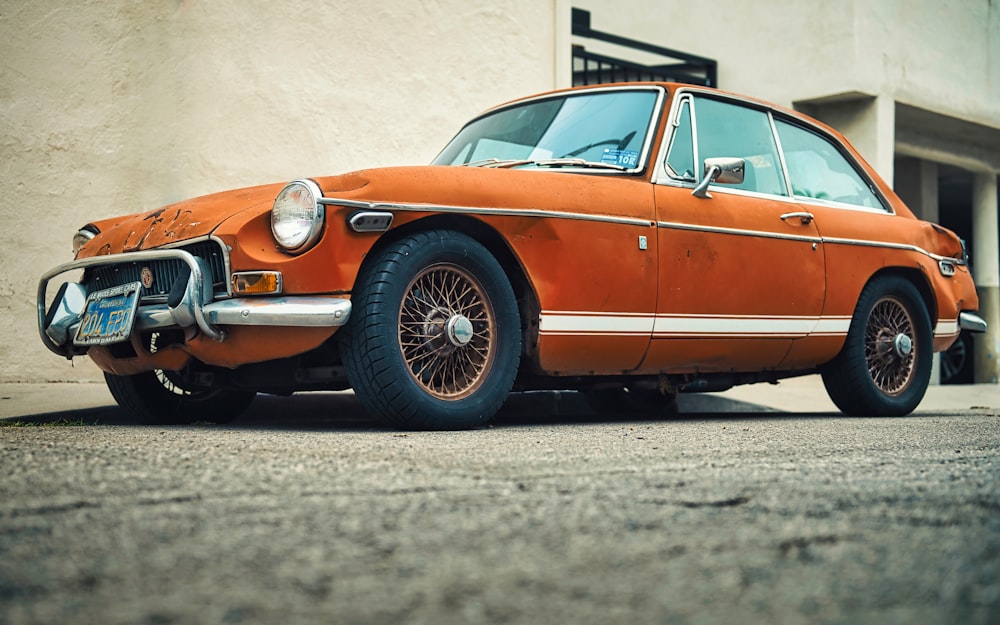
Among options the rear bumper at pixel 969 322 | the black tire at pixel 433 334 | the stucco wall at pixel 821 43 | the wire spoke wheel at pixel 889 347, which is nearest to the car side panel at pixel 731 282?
the wire spoke wheel at pixel 889 347

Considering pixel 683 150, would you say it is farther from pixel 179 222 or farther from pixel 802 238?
pixel 179 222

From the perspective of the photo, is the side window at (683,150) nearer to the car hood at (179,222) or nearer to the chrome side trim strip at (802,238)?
the chrome side trim strip at (802,238)

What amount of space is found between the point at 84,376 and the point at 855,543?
6.13 m

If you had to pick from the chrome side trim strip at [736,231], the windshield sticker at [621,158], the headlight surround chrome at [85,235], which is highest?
the windshield sticker at [621,158]

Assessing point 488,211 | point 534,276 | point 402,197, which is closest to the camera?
point 402,197

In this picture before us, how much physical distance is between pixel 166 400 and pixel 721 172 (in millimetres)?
2778

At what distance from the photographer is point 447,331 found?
3908mm

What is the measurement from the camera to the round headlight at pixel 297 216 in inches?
146

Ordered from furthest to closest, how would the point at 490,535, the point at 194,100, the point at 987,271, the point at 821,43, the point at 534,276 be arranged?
the point at 987,271 → the point at 821,43 → the point at 194,100 → the point at 534,276 → the point at 490,535

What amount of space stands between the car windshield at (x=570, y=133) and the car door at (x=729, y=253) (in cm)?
17

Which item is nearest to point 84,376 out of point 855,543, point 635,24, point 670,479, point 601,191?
point 601,191

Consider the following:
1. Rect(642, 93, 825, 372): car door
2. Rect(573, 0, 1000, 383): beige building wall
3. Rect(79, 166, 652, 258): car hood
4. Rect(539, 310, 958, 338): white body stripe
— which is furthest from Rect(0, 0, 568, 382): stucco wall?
Rect(573, 0, 1000, 383): beige building wall

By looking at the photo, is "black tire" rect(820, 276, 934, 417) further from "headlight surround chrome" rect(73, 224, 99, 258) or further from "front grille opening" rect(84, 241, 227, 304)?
"headlight surround chrome" rect(73, 224, 99, 258)

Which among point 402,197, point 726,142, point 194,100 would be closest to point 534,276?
point 402,197
